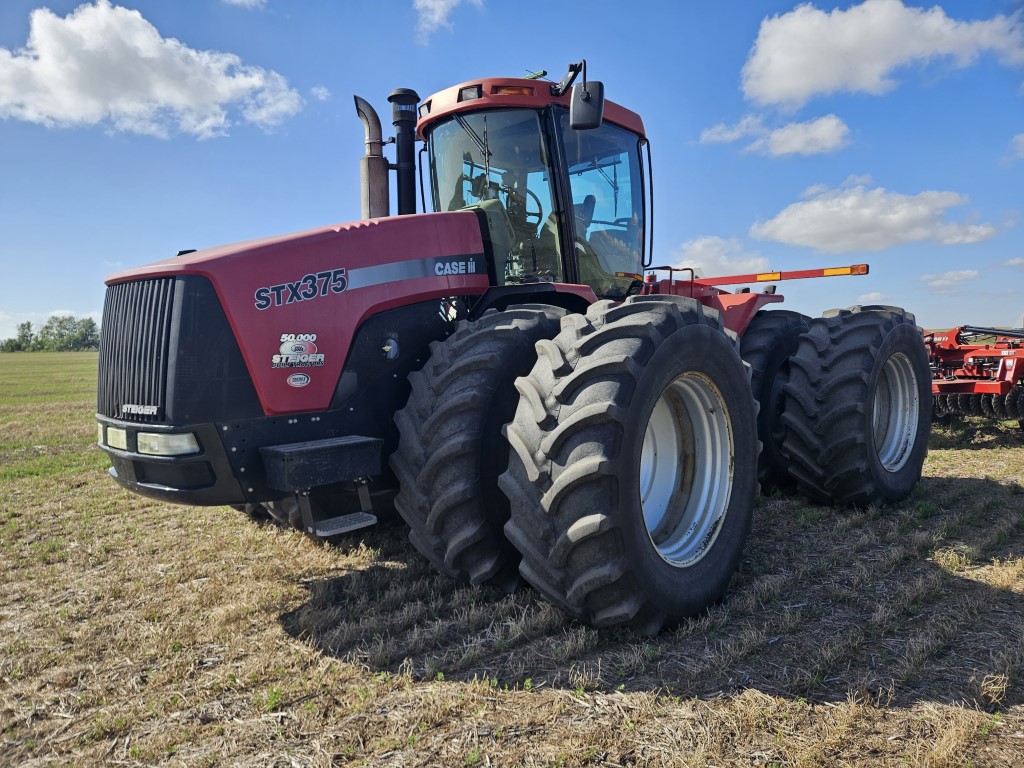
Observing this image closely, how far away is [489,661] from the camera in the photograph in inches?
120

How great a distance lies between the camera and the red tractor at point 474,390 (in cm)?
310

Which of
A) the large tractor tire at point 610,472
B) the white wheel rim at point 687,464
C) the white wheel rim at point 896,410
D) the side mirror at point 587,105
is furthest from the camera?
the white wheel rim at point 896,410

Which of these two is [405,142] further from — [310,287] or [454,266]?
[310,287]

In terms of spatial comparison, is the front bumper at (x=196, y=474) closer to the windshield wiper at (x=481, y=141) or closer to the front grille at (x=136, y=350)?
the front grille at (x=136, y=350)

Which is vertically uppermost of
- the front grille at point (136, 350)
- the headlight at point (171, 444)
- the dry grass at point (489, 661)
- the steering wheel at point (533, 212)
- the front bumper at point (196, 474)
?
the steering wheel at point (533, 212)

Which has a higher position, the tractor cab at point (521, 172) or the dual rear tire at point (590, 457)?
the tractor cab at point (521, 172)

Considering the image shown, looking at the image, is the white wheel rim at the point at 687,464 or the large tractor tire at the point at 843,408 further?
the large tractor tire at the point at 843,408

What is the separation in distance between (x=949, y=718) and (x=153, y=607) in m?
3.67

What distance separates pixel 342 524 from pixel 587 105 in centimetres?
259

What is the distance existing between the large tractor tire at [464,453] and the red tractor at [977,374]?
7.29 m

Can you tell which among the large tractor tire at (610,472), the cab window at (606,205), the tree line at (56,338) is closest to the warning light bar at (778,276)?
the cab window at (606,205)

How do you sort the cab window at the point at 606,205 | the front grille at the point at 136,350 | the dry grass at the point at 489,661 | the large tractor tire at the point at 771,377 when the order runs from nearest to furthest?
the dry grass at the point at 489,661, the front grille at the point at 136,350, the cab window at the point at 606,205, the large tractor tire at the point at 771,377

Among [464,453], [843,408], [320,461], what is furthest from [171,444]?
[843,408]

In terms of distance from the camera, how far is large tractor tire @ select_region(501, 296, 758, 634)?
3.00 m
